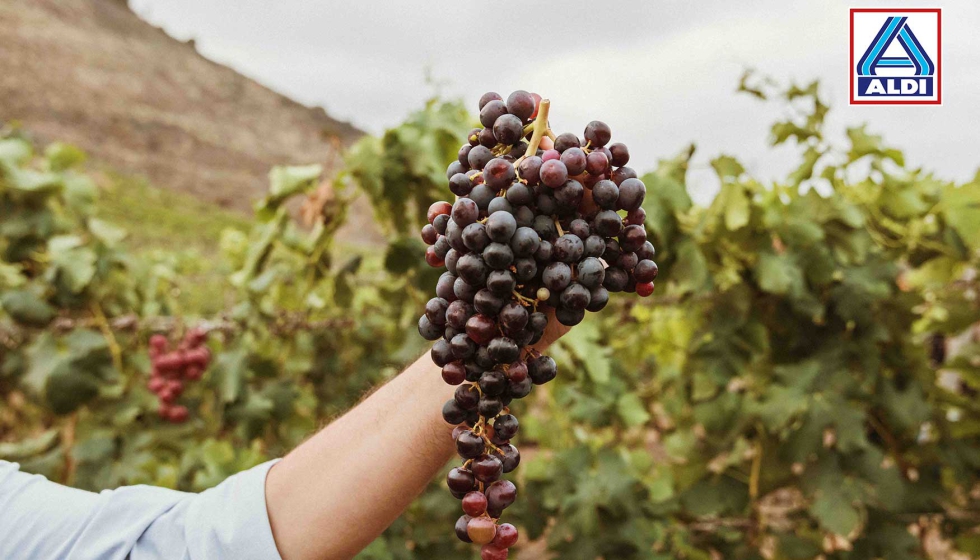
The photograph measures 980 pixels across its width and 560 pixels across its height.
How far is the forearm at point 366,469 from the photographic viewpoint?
37.2 inches

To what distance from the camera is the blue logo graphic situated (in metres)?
2.04

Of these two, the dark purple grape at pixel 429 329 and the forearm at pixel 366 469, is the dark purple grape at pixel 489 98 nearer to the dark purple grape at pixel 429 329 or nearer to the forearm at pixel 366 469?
the dark purple grape at pixel 429 329

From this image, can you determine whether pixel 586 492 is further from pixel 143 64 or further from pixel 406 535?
pixel 143 64

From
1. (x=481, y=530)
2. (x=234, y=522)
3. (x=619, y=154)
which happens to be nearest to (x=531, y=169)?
(x=619, y=154)

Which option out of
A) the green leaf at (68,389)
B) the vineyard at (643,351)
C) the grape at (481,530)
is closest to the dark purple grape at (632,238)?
the grape at (481,530)

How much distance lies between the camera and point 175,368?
2406 mm

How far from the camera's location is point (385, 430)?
0.96 metres

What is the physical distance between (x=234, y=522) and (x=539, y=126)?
0.69 m

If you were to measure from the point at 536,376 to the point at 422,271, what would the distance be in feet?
4.36

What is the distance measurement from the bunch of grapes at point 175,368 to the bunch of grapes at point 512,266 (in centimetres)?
188

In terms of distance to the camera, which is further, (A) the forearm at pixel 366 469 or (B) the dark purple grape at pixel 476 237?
(A) the forearm at pixel 366 469

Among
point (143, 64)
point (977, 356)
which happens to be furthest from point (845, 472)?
point (143, 64)

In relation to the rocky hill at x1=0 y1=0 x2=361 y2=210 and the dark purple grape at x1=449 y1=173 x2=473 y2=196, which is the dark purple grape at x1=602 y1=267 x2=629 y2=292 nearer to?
the dark purple grape at x1=449 y1=173 x2=473 y2=196

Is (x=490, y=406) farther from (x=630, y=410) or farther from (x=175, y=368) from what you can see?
(x=175, y=368)
